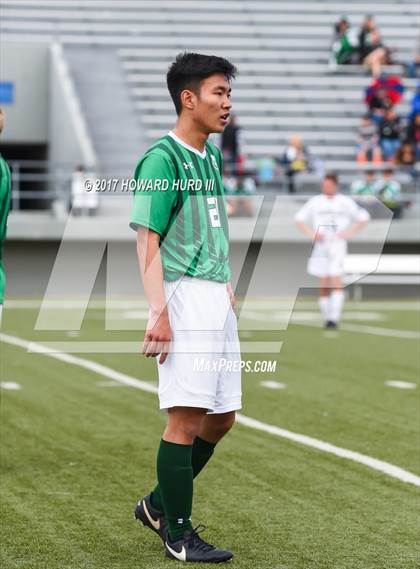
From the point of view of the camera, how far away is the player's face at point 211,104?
474cm

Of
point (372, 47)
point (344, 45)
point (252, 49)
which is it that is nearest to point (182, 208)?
point (372, 47)

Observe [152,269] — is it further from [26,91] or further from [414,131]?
[26,91]

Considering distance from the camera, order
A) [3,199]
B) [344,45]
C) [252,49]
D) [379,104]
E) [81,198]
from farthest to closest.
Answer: [252,49]
[344,45]
[379,104]
[81,198]
[3,199]

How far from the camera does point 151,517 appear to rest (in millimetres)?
4988

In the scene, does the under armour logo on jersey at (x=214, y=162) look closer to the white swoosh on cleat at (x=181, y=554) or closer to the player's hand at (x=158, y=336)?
the player's hand at (x=158, y=336)

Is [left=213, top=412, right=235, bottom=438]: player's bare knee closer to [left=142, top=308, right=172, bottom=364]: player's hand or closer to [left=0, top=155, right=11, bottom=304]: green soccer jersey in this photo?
[left=142, top=308, right=172, bottom=364]: player's hand

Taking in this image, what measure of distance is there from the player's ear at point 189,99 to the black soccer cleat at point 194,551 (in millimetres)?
1620

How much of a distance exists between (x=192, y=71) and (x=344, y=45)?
899 inches

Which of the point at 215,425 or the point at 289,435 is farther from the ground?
the point at 215,425

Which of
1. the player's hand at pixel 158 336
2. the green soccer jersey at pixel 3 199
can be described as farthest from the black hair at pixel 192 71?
the green soccer jersey at pixel 3 199

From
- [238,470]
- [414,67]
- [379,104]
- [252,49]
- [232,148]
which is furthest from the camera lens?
[252,49]

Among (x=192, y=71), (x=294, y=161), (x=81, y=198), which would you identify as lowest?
(x=81, y=198)

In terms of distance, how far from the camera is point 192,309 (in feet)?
15.4

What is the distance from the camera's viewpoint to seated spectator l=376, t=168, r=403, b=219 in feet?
72.5
